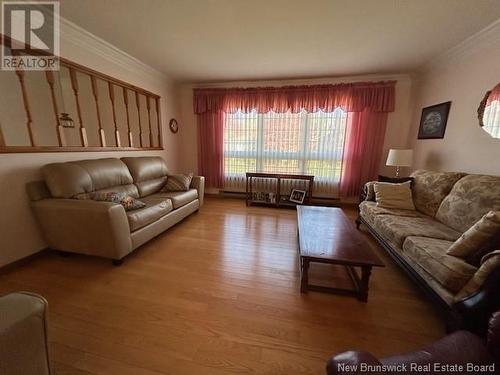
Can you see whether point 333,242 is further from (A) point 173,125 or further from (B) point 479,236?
(A) point 173,125

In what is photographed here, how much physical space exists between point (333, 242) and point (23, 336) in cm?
184

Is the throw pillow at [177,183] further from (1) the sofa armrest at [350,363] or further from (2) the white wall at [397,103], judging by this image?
(1) the sofa armrest at [350,363]

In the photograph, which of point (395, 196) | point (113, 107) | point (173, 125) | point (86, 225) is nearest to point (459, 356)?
point (395, 196)

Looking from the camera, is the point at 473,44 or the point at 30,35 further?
the point at 473,44

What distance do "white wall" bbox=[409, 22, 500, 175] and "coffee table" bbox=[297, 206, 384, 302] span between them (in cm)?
166

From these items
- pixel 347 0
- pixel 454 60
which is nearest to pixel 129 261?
pixel 347 0

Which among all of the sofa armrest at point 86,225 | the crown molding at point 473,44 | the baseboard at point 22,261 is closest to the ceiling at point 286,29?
the crown molding at point 473,44

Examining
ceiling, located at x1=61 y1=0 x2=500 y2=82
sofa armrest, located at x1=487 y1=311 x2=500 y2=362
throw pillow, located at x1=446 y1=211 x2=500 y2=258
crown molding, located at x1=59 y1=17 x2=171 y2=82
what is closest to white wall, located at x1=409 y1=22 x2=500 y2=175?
ceiling, located at x1=61 y1=0 x2=500 y2=82

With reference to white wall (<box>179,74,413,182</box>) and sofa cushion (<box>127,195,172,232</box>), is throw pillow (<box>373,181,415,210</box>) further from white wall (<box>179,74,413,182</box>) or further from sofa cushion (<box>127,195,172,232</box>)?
sofa cushion (<box>127,195,172,232</box>)

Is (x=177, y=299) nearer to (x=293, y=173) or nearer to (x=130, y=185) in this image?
(x=130, y=185)

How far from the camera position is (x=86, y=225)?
189cm

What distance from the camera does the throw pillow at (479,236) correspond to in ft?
4.26

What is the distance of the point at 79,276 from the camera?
1.85 metres

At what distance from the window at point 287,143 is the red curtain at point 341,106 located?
0.45 feet
